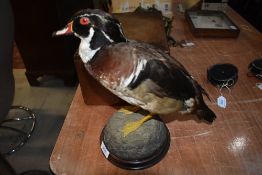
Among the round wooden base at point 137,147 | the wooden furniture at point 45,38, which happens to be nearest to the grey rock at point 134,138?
the round wooden base at point 137,147

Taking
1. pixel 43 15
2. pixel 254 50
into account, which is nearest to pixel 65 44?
pixel 43 15

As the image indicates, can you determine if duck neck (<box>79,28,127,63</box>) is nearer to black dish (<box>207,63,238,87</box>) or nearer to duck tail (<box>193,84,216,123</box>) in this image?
duck tail (<box>193,84,216,123</box>)

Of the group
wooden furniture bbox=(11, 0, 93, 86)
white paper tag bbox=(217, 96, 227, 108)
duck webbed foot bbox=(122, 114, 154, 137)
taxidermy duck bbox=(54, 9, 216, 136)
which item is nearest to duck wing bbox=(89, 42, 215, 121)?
taxidermy duck bbox=(54, 9, 216, 136)

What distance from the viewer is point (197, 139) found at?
77cm

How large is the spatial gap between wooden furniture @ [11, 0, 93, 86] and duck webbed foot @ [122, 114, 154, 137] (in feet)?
3.01

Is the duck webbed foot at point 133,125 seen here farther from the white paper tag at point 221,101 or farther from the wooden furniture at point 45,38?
the wooden furniture at point 45,38

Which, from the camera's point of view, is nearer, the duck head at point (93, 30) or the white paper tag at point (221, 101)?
the duck head at point (93, 30)

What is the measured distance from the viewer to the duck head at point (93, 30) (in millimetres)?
531

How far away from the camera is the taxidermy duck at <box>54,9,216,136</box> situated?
1.76ft

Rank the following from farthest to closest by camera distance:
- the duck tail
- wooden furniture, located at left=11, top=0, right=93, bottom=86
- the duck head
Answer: wooden furniture, located at left=11, top=0, right=93, bottom=86, the duck tail, the duck head

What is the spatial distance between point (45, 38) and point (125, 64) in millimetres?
1105

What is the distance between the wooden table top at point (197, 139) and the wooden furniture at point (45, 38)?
27.0 inches

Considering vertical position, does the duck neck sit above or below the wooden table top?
above

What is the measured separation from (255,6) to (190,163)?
1158 mm
